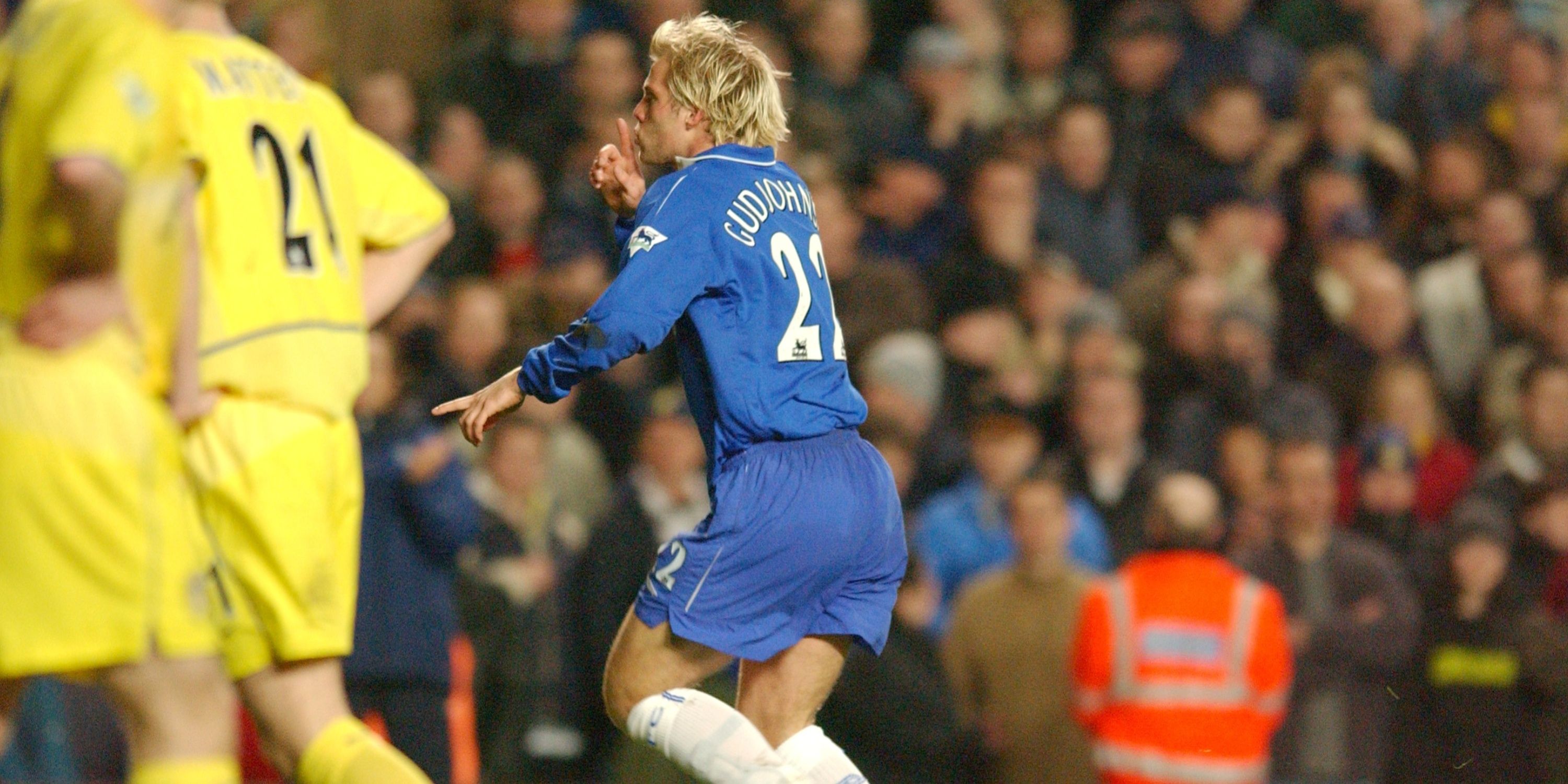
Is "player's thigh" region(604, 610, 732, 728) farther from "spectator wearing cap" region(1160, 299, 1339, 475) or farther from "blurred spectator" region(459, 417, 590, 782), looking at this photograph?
"spectator wearing cap" region(1160, 299, 1339, 475)

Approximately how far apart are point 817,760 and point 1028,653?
11.3 ft

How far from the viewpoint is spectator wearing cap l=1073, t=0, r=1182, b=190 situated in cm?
1023

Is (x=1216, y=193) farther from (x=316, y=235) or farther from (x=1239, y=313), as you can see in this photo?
(x=316, y=235)

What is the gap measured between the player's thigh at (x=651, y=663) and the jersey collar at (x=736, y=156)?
41.5 inches

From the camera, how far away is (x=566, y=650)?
8.17 metres

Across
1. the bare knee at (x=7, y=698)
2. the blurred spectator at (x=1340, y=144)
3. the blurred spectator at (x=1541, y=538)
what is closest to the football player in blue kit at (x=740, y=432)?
the bare knee at (x=7, y=698)

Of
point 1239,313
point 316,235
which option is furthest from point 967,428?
point 316,235

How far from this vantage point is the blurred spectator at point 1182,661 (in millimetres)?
7219

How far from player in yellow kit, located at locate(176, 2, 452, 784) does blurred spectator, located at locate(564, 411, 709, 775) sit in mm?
3557

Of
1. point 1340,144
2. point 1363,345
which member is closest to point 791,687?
point 1363,345

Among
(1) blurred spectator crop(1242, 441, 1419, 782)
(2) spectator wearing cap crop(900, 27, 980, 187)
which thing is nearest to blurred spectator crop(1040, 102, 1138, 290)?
(2) spectator wearing cap crop(900, 27, 980, 187)

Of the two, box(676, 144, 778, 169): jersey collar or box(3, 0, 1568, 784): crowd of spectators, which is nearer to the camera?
box(676, 144, 778, 169): jersey collar

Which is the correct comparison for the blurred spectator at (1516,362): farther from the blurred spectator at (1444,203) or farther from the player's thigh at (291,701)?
the player's thigh at (291,701)

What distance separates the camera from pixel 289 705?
4.30 meters
